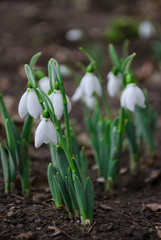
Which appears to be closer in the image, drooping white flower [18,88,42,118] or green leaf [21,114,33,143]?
drooping white flower [18,88,42,118]

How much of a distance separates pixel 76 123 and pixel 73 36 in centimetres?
169

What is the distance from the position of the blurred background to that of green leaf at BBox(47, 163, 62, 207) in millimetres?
1937

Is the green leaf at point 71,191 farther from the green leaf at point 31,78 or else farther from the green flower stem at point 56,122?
the green leaf at point 31,78

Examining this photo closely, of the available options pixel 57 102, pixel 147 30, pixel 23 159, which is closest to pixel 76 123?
pixel 23 159

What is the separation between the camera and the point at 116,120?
2.12 m

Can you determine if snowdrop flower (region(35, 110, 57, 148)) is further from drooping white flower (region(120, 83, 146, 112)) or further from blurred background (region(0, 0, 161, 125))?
blurred background (region(0, 0, 161, 125))

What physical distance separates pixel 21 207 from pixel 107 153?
61 cm

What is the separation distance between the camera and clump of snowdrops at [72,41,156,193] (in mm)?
1849

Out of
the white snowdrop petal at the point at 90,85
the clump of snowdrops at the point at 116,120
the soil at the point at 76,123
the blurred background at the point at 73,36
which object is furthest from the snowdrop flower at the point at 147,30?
the white snowdrop petal at the point at 90,85

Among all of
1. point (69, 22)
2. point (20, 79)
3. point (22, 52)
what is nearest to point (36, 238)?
point (20, 79)

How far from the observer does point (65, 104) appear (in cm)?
156

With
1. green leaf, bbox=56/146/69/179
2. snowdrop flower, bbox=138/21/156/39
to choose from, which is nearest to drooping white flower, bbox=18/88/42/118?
green leaf, bbox=56/146/69/179

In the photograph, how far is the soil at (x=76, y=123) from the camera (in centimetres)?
169

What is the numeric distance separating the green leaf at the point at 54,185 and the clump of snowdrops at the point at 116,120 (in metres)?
0.46
